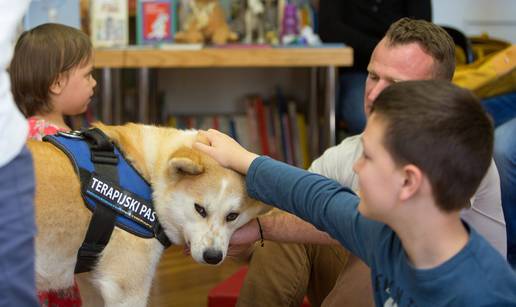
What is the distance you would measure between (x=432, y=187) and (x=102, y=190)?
708mm

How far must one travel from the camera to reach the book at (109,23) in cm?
321

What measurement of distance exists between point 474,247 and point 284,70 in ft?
9.95

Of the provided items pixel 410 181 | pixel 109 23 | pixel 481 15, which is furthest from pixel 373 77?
pixel 481 15

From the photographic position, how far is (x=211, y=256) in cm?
159

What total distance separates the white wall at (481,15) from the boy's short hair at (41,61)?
2711 mm

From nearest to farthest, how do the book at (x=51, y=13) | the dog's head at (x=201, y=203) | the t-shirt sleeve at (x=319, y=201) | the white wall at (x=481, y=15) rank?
the t-shirt sleeve at (x=319, y=201)
the dog's head at (x=201, y=203)
the book at (x=51, y=13)
the white wall at (x=481, y=15)

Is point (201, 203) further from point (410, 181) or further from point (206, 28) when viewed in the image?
point (206, 28)

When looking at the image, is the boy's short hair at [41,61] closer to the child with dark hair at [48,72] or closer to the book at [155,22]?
the child with dark hair at [48,72]

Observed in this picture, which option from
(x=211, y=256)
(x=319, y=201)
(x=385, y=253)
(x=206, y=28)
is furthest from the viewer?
(x=206, y=28)

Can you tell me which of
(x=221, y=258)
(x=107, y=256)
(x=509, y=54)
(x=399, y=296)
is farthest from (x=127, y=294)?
(x=509, y=54)

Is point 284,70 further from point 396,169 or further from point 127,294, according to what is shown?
point 396,169

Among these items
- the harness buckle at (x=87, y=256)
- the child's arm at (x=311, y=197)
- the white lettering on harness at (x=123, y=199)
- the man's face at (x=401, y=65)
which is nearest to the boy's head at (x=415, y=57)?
the man's face at (x=401, y=65)

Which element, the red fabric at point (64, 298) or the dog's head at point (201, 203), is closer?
the dog's head at point (201, 203)

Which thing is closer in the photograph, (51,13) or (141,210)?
(141,210)
